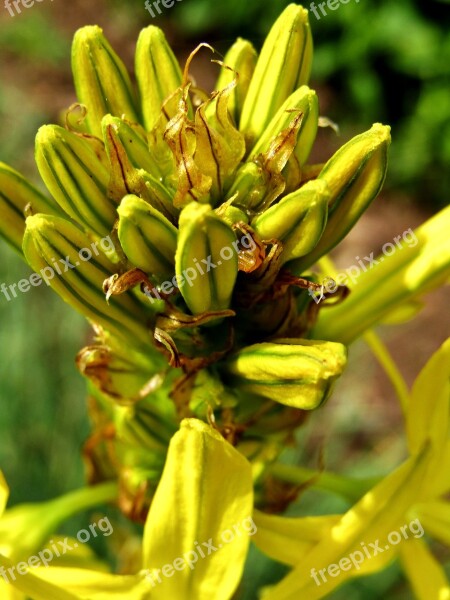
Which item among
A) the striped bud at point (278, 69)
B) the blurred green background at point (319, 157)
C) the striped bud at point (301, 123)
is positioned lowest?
the blurred green background at point (319, 157)

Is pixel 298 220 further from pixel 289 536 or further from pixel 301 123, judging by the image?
pixel 289 536

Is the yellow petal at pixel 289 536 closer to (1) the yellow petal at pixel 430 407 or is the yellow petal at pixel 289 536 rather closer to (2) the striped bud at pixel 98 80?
(1) the yellow petal at pixel 430 407

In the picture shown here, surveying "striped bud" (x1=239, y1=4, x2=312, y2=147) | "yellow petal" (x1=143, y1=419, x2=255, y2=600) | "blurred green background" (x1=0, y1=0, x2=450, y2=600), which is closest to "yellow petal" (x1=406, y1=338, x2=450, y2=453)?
"yellow petal" (x1=143, y1=419, x2=255, y2=600)

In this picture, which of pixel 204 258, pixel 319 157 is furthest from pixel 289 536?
pixel 319 157

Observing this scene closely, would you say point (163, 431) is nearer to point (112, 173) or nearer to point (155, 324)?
point (155, 324)

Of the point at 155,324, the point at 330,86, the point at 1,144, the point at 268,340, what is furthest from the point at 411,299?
the point at 330,86

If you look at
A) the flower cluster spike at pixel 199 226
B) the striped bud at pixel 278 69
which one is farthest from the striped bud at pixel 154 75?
the striped bud at pixel 278 69
